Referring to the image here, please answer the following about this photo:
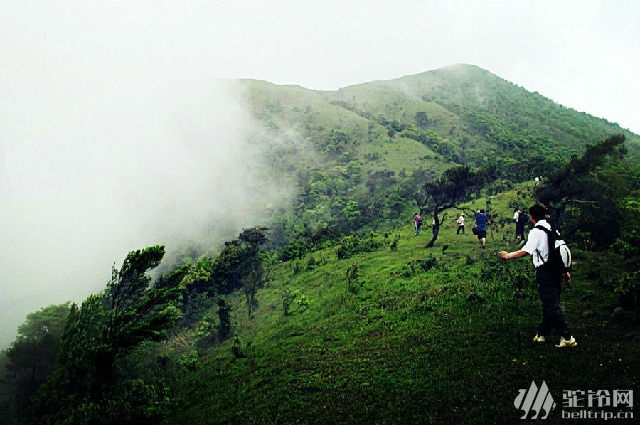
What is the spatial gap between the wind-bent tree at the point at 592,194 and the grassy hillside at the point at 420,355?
13.0 ft

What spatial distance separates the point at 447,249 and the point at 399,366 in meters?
18.3

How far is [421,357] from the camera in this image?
1043cm

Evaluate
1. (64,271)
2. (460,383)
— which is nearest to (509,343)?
(460,383)

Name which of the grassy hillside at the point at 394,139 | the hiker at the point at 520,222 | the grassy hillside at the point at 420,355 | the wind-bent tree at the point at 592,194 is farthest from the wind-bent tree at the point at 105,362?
the grassy hillside at the point at 394,139

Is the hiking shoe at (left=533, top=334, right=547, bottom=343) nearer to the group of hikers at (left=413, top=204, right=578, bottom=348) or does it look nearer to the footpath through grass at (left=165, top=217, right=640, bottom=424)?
the footpath through grass at (left=165, top=217, right=640, bottom=424)

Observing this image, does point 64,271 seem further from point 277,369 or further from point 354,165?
point 277,369

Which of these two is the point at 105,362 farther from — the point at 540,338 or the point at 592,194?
the point at 592,194

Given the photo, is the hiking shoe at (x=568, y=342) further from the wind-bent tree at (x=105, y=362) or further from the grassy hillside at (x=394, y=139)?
the grassy hillside at (x=394, y=139)

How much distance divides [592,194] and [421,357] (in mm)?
21124

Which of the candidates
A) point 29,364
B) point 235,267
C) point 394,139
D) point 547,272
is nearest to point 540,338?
point 547,272

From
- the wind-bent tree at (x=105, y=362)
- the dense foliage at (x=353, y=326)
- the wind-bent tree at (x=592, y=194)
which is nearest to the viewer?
the dense foliage at (x=353, y=326)

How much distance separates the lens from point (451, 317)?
534 inches

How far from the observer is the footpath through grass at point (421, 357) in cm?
762

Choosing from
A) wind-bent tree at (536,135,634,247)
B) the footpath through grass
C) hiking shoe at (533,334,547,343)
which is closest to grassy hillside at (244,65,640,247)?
wind-bent tree at (536,135,634,247)
